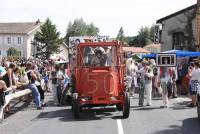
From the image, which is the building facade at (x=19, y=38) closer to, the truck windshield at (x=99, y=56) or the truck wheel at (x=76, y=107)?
the truck windshield at (x=99, y=56)

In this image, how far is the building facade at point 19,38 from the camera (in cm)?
10562

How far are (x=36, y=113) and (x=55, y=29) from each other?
85.7 meters

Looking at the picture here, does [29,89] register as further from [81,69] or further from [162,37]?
[162,37]

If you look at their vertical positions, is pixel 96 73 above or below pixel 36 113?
above

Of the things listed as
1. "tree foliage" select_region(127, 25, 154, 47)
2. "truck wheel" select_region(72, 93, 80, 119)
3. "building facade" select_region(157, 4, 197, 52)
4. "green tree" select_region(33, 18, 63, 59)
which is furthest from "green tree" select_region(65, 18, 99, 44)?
"truck wheel" select_region(72, 93, 80, 119)

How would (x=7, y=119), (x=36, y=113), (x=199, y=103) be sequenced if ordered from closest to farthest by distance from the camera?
(x=199, y=103)
(x=7, y=119)
(x=36, y=113)

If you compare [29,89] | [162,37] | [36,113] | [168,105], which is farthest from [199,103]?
[162,37]

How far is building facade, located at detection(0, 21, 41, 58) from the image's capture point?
106 meters

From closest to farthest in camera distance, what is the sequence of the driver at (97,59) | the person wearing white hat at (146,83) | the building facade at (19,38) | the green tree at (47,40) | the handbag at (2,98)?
the handbag at (2,98) → the driver at (97,59) → the person wearing white hat at (146,83) → the green tree at (47,40) → the building facade at (19,38)

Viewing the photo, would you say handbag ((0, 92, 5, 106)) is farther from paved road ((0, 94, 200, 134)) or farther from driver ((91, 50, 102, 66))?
driver ((91, 50, 102, 66))

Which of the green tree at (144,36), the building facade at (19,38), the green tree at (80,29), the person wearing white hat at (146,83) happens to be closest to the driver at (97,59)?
the person wearing white hat at (146,83)

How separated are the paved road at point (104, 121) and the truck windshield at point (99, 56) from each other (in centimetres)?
156

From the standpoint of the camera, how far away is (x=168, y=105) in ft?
57.3

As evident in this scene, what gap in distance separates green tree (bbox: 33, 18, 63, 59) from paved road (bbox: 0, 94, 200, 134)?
8238 cm
